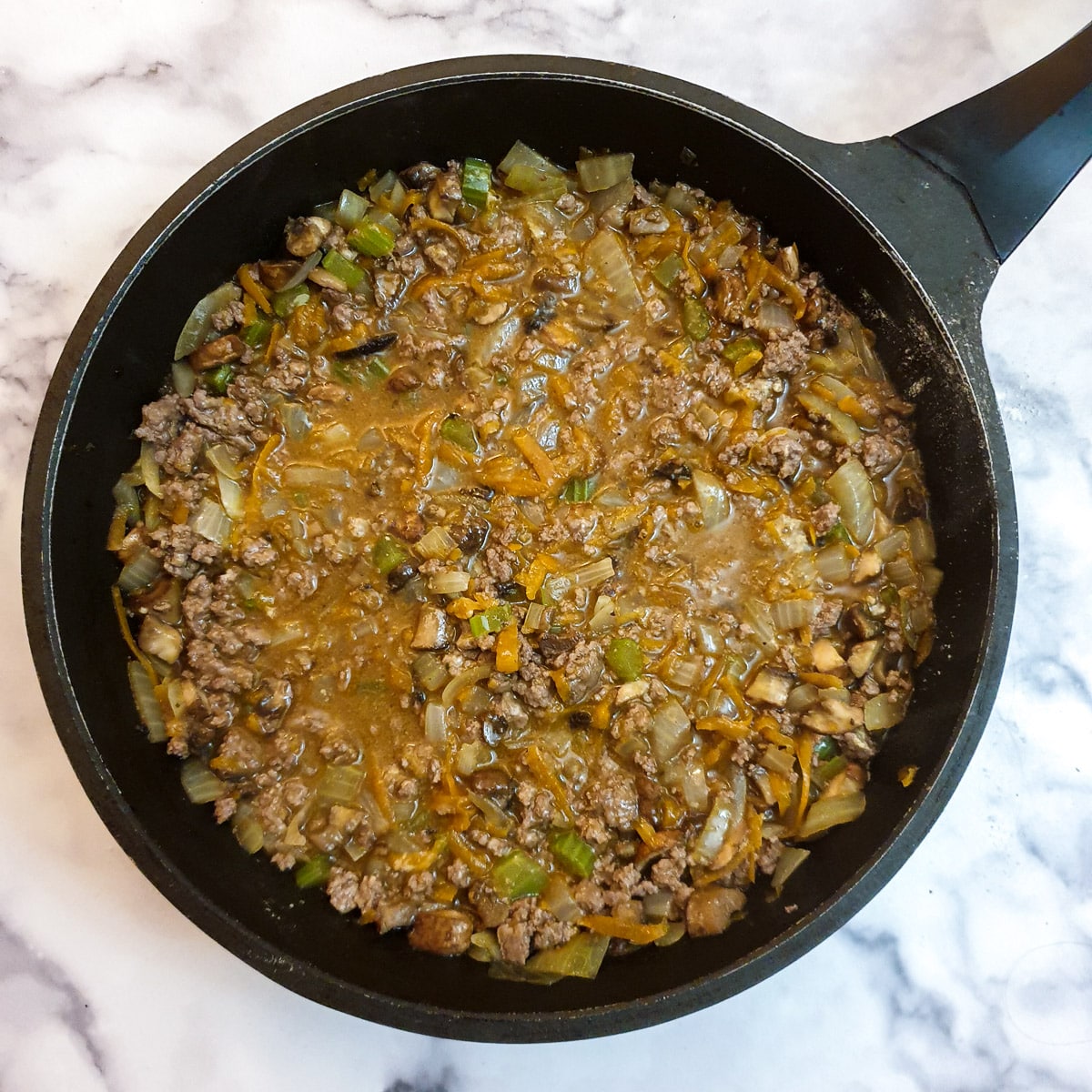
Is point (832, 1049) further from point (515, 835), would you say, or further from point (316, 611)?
point (316, 611)

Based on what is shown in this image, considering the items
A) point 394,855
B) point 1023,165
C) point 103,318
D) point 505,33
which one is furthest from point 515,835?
point 505,33

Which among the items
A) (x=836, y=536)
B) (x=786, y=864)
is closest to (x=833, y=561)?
(x=836, y=536)

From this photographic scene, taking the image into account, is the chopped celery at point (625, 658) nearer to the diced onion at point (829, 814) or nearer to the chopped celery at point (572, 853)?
the chopped celery at point (572, 853)

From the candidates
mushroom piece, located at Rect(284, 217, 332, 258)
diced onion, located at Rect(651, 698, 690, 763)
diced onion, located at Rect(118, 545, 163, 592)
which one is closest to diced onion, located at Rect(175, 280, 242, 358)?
mushroom piece, located at Rect(284, 217, 332, 258)

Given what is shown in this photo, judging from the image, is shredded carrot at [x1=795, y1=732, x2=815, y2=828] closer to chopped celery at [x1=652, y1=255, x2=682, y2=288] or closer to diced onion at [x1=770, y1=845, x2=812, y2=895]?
diced onion at [x1=770, y1=845, x2=812, y2=895]

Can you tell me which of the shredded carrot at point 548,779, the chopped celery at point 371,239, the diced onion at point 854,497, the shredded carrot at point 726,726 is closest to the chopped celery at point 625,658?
the shredded carrot at point 726,726

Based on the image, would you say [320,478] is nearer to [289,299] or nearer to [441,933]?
[289,299]

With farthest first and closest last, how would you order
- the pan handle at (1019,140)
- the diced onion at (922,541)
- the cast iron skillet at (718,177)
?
the diced onion at (922,541) → the pan handle at (1019,140) → the cast iron skillet at (718,177)
